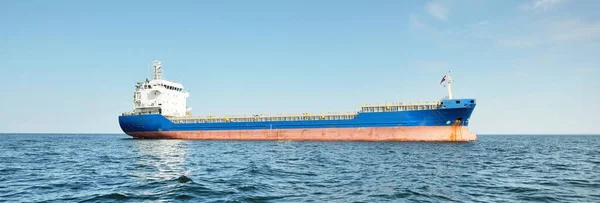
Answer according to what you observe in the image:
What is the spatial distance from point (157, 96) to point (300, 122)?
27.4m

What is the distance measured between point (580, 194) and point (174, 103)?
61342 mm

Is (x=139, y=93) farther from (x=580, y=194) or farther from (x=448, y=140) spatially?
(x=580, y=194)

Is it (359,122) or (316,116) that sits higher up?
(316,116)

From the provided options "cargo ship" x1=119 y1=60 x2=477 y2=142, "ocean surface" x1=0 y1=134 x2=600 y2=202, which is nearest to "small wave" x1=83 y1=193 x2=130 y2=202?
"ocean surface" x1=0 y1=134 x2=600 y2=202

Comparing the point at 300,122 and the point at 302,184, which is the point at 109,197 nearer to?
the point at 302,184

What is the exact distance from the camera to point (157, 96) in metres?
60.6

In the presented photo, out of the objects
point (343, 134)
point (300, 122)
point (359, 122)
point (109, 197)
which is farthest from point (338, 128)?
point (109, 197)

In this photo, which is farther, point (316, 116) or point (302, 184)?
point (316, 116)

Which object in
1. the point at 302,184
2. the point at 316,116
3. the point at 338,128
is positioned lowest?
the point at 302,184

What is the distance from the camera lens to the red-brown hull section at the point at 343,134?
42.9 m

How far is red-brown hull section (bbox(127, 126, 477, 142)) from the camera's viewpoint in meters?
42.9

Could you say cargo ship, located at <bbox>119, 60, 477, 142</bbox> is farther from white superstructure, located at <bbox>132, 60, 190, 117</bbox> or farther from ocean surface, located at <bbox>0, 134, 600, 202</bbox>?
ocean surface, located at <bbox>0, 134, 600, 202</bbox>

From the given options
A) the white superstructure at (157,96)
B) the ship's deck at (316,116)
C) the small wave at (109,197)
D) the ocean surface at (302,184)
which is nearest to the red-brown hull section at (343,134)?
the ship's deck at (316,116)

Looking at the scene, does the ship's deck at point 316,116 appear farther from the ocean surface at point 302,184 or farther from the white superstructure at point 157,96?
the ocean surface at point 302,184
